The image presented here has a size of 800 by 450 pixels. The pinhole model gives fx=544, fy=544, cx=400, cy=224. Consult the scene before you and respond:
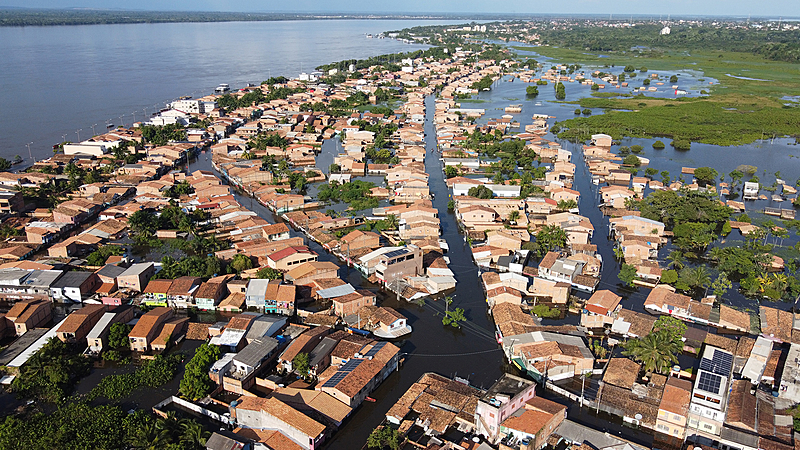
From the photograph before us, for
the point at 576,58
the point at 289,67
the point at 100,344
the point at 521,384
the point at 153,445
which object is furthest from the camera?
the point at 576,58

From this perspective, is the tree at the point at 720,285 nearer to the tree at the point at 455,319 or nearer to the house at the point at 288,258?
the tree at the point at 455,319

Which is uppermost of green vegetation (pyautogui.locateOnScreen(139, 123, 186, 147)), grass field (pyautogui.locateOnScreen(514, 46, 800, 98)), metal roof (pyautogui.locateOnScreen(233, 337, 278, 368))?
grass field (pyautogui.locateOnScreen(514, 46, 800, 98))

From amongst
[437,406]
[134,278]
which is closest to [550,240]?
[437,406]

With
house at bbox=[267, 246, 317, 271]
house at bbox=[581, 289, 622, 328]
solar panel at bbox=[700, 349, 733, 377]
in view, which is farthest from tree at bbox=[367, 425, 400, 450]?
house at bbox=[267, 246, 317, 271]

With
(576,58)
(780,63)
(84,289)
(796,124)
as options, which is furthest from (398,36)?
(84,289)

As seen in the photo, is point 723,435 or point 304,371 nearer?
point 723,435

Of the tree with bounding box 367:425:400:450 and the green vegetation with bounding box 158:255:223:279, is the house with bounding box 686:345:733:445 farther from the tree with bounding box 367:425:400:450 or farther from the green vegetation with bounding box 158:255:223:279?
the green vegetation with bounding box 158:255:223:279

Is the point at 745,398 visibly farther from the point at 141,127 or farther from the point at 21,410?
the point at 141,127

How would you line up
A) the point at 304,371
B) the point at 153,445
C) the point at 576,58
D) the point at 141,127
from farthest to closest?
the point at 576,58 → the point at 141,127 → the point at 304,371 → the point at 153,445
